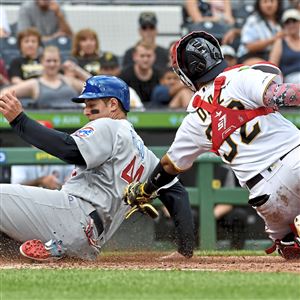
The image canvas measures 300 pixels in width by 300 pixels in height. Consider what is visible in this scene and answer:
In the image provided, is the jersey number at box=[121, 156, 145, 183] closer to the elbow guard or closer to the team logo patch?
the elbow guard

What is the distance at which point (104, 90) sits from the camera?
7.44m

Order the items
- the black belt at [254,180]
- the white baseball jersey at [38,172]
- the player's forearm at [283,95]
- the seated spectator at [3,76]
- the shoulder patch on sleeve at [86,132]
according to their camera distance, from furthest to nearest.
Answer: the seated spectator at [3,76] → the white baseball jersey at [38,172] → the shoulder patch on sleeve at [86,132] → the black belt at [254,180] → the player's forearm at [283,95]

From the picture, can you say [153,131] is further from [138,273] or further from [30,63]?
[138,273]

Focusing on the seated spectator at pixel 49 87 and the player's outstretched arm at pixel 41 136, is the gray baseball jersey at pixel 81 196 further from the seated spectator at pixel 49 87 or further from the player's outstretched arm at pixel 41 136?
the seated spectator at pixel 49 87

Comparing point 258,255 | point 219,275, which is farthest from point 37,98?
point 219,275

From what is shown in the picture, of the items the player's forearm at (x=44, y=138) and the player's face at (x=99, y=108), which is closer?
the player's forearm at (x=44, y=138)

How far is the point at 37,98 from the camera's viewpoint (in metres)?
11.5

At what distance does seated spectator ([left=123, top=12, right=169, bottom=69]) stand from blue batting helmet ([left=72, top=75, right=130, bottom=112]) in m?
5.20

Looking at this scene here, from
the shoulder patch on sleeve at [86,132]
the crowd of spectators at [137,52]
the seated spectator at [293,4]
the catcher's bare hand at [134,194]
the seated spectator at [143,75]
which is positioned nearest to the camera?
the shoulder patch on sleeve at [86,132]

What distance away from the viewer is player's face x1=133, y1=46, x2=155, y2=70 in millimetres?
12227

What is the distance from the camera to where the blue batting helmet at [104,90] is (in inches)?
292

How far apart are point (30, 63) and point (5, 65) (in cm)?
45

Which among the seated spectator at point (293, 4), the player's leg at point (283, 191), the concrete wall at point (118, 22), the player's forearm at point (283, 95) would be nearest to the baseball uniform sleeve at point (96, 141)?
the player's leg at point (283, 191)

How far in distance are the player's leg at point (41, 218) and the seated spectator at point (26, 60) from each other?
504cm
